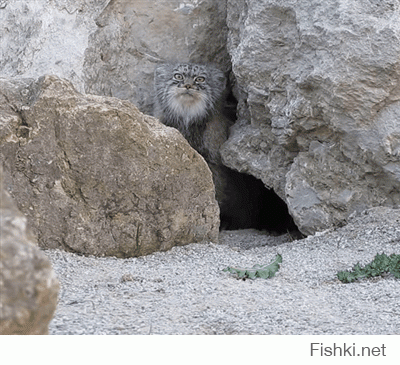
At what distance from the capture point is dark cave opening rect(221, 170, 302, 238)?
5.81 metres

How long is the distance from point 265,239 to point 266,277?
1.85m

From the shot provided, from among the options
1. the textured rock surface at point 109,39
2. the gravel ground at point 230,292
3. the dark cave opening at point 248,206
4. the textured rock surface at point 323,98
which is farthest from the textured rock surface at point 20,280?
the dark cave opening at point 248,206

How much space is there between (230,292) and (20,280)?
4.96 feet

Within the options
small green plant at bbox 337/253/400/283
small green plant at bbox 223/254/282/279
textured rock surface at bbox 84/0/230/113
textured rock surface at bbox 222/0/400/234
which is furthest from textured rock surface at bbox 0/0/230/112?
small green plant at bbox 337/253/400/283

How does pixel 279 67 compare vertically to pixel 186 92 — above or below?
above

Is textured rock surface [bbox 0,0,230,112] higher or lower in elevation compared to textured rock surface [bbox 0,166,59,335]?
higher

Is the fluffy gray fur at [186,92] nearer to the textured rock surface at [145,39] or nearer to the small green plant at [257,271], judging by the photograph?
the textured rock surface at [145,39]

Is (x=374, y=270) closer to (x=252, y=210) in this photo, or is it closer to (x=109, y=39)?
(x=252, y=210)

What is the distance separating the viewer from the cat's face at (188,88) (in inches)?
209

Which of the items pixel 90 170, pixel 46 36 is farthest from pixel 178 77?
pixel 90 170

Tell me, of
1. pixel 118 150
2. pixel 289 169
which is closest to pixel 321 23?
pixel 289 169

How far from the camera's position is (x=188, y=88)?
533 centimetres

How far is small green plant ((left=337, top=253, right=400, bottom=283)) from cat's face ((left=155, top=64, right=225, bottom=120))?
2.59 metres

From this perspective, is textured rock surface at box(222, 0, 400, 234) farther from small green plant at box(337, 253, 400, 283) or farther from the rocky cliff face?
small green plant at box(337, 253, 400, 283)
